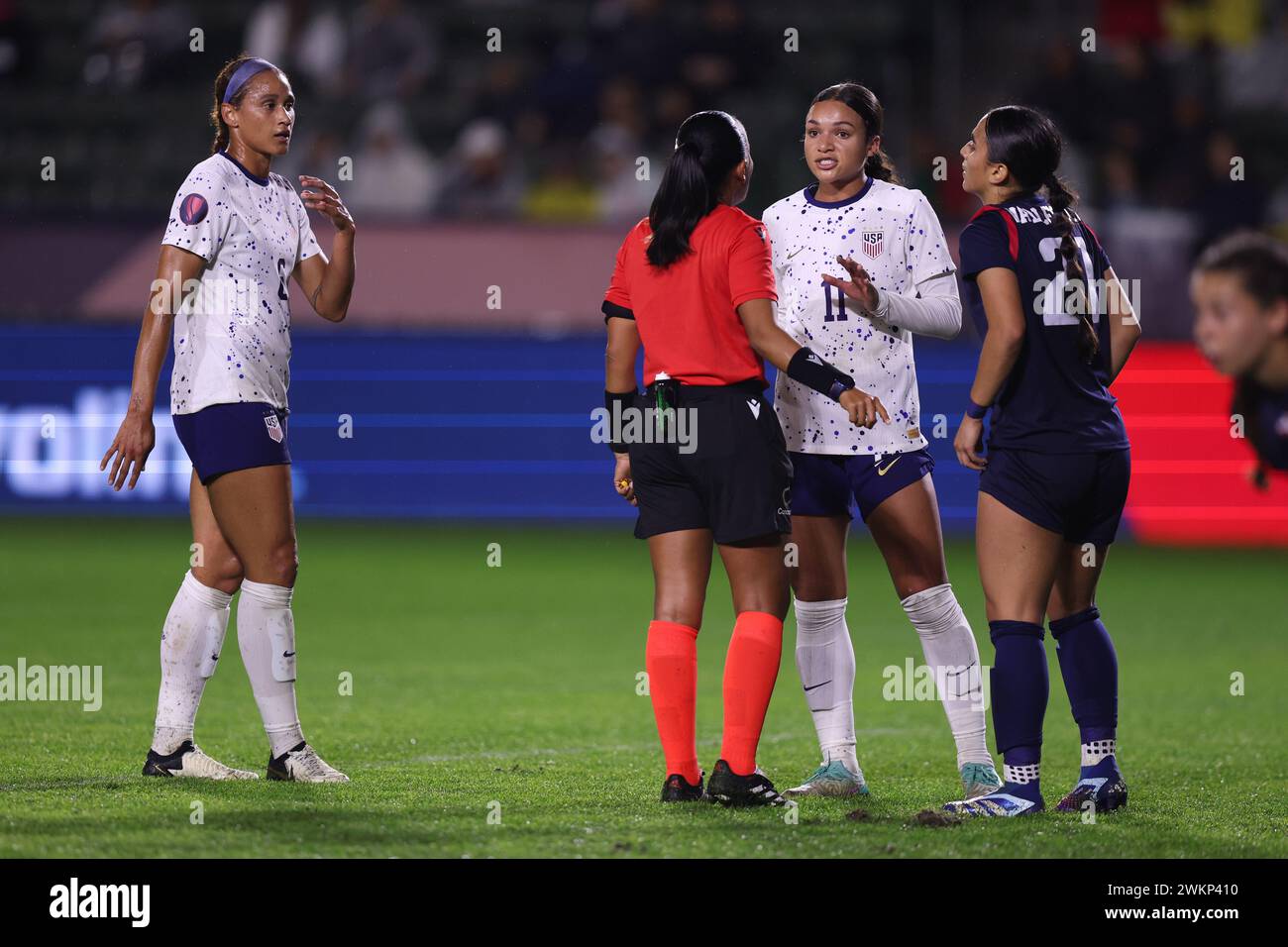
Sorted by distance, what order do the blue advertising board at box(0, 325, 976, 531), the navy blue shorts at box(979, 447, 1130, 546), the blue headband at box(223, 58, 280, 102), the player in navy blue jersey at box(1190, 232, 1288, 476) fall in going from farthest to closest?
the blue advertising board at box(0, 325, 976, 531) → the blue headband at box(223, 58, 280, 102) → the navy blue shorts at box(979, 447, 1130, 546) → the player in navy blue jersey at box(1190, 232, 1288, 476)

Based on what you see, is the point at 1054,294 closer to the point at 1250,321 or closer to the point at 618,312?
the point at 618,312

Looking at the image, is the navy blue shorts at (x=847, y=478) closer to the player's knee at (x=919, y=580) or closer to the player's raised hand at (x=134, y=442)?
the player's knee at (x=919, y=580)

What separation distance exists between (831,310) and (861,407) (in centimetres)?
75

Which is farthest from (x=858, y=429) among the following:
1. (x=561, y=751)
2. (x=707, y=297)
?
(x=561, y=751)

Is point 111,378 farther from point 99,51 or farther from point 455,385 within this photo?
point 99,51

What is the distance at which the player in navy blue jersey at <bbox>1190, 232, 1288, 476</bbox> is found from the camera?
3.88 meters

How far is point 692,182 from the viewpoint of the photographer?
5320 millimetres

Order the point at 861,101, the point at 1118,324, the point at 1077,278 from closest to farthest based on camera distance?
the point at 1077,278 → the point at 1118,324 → the point at 861,101

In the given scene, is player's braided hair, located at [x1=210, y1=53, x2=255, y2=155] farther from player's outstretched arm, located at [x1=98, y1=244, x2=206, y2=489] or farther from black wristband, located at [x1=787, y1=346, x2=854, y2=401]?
black wristband, located at [x1=787, y1=346, x2=854, y2=401]

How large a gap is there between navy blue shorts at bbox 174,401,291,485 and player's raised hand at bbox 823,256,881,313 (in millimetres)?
1836

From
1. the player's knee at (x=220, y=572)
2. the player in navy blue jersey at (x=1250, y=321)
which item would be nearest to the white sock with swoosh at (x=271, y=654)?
the player's knee at (x=220, y=572)

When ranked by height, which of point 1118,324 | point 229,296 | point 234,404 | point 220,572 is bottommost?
point 220,572

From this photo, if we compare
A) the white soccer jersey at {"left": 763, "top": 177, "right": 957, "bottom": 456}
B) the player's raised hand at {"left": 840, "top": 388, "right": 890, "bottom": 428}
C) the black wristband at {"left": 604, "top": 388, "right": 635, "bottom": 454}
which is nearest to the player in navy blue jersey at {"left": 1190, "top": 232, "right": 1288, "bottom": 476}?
the player's raised hand at {"left": 840, "top": 388, "right": 890, "bottom": 428}
